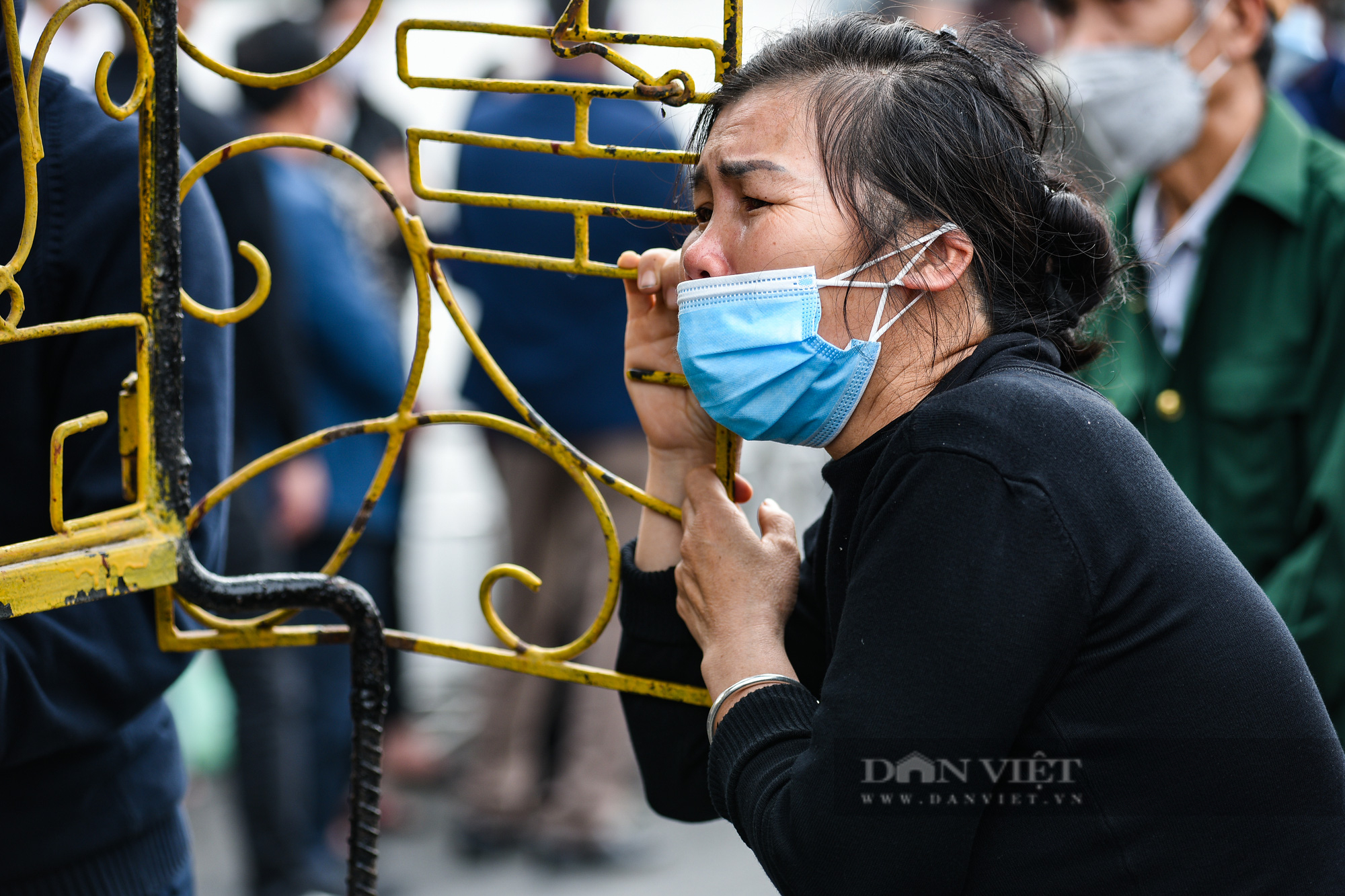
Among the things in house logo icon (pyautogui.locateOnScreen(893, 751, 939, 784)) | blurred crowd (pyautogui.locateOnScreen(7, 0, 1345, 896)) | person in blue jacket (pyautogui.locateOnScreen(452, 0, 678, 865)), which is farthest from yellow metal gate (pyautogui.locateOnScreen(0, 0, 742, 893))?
person in blue jacket (pyautogui.locateOnScreen(452, 0, 678, 865))

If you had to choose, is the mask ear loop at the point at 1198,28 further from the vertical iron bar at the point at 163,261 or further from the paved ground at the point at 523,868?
the paved ground at the point at 523,868

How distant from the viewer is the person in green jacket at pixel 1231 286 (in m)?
2.13

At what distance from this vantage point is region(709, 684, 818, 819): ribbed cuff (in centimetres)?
114

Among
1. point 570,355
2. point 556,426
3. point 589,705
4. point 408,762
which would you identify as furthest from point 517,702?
point 570,355

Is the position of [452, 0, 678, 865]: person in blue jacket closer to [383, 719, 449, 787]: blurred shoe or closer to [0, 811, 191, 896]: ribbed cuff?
[383, 719, 449, 787]: blurred shoe

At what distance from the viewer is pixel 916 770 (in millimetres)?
1036

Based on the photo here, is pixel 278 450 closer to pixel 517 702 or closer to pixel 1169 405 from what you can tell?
pixel 1169 405

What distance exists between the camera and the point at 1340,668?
206 centimetres

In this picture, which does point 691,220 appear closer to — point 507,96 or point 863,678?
point 863,678

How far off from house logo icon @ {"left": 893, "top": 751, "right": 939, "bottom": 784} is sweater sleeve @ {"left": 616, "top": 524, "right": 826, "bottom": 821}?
1.16ft

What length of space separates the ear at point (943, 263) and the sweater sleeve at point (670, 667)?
0.34 metres

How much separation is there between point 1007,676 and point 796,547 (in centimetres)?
38

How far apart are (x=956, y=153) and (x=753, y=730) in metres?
0.58

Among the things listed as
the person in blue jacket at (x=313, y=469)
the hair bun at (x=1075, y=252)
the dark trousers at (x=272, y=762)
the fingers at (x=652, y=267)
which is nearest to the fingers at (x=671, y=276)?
the fingers at (x=652, y=267)
